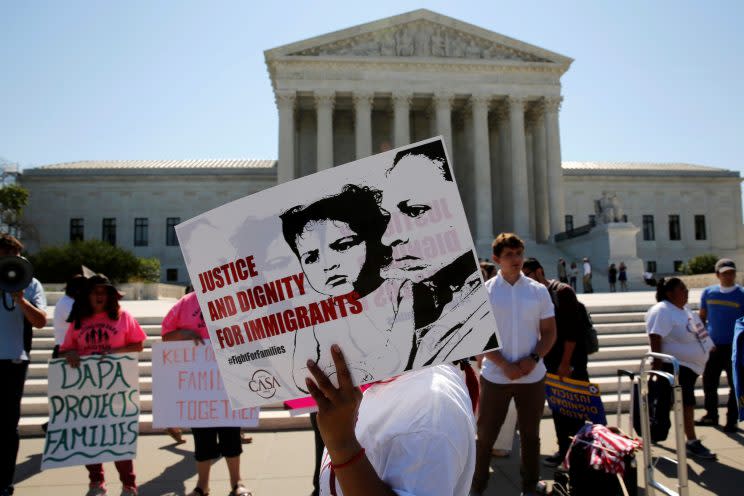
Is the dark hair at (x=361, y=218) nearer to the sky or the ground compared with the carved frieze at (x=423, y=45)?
nearer to the ground

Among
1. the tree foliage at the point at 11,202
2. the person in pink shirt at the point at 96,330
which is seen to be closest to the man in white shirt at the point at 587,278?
the person in pink shirt at the point at 96,330

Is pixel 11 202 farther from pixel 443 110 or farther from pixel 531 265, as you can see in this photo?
pixel 531 265

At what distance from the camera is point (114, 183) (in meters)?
48.3

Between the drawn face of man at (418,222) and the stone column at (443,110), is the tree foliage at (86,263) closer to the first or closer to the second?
the stone column at (443,110)

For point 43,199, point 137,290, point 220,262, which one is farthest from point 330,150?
point 220,262

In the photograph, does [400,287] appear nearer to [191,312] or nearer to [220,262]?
[220,262]

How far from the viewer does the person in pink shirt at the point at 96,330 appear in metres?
5.03

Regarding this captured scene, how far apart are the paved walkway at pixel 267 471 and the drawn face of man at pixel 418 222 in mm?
3971

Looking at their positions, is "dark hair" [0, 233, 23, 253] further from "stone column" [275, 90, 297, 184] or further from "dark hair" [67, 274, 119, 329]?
"stone column" [275, 90, 297, 184]

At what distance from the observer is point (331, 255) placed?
1.78m

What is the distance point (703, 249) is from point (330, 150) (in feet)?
126

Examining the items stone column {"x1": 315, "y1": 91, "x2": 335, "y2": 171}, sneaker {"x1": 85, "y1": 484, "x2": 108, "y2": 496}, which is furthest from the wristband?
stone column {"x1": 315, "y1": 91, "x2": 335, "y2": 171}

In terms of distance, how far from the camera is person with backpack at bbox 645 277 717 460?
5.96 meters

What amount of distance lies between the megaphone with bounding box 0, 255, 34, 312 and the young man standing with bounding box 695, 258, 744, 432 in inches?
296
